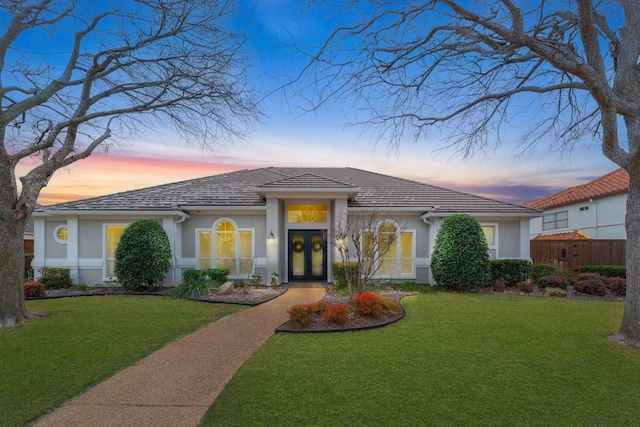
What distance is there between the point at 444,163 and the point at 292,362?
503 centimetres

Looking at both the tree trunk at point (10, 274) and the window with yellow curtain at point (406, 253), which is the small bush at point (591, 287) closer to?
the window with yellow curtain at point (406, 253)

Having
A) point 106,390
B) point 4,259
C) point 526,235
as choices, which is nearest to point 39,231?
point 4,259

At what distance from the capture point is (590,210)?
2053 cm

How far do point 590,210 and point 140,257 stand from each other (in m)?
23.7

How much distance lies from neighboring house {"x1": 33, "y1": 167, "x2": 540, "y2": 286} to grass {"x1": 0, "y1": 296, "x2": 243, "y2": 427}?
11.6 ft

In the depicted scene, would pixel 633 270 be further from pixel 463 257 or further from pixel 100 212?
pixel 100 212

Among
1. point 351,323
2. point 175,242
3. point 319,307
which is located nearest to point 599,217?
point 351,323

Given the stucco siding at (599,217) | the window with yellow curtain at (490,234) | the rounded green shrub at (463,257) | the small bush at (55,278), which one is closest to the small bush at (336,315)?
the rounded green shrub at (463,257)

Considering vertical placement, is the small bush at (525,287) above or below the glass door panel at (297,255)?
below

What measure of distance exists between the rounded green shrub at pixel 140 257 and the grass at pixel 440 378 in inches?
301

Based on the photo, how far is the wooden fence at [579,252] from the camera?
16375mm

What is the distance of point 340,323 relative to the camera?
24.1ft

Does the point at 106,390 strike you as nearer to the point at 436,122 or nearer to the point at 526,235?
the point at 436,122

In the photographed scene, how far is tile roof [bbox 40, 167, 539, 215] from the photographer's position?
44.5 ft
